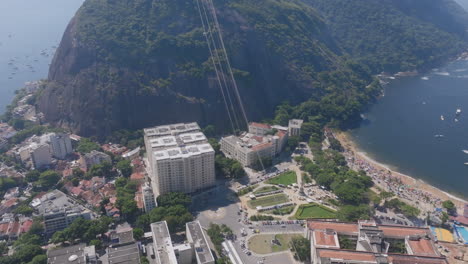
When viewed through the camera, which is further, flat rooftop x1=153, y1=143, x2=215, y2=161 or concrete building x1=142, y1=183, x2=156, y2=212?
flat rooftop x1=153, y1=143, x2=215, y2=161

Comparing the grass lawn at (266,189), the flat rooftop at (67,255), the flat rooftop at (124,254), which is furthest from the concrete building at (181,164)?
the flat rooftop at (67,255)

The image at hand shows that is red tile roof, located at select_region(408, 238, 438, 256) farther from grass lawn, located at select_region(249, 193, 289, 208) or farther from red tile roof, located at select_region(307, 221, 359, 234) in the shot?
grass lawn, located at select_region(249, 193, 289, 208)

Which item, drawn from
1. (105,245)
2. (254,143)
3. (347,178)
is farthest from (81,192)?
(347,178)

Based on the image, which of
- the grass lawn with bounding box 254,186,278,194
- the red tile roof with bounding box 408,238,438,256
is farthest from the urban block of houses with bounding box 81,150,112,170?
the red tile roof with bounding box 408,238,438,256

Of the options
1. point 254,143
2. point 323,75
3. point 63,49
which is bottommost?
point 254,143

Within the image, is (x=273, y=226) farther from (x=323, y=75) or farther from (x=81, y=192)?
(x=323, y=75)

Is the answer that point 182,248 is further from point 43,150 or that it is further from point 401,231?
point 43,150
